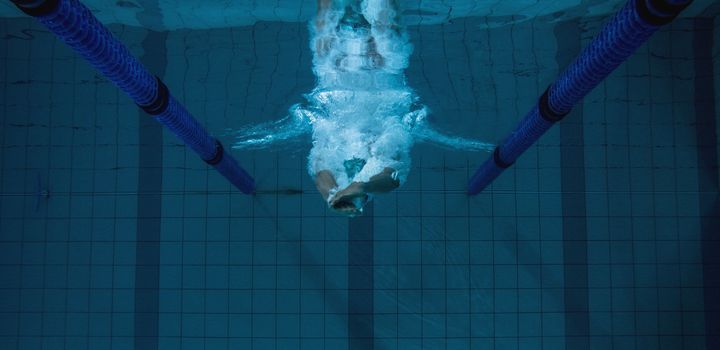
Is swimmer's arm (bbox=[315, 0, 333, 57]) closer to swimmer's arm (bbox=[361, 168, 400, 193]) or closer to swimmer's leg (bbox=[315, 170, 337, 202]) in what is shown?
swimmer's leg (bbox=[315, 170, 337, 202])

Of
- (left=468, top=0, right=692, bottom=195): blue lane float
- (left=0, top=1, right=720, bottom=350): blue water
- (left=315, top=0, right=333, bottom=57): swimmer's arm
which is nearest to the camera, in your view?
(left=468, top=0, right=692, bottom=195): blue lane float

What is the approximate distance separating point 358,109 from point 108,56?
9.54ft

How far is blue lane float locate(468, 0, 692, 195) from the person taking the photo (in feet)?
5.60

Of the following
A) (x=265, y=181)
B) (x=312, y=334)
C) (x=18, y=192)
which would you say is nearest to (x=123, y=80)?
(x=265, y=181)

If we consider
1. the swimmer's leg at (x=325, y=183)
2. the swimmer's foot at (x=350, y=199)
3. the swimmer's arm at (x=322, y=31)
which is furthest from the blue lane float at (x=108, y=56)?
the swimmer's arm at (x=322, y=31)

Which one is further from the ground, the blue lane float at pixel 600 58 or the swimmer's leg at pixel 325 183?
the blue lane float at pixel 600 58

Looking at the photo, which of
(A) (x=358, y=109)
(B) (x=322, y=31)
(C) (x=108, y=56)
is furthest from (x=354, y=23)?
(C) (x=108, y=56)

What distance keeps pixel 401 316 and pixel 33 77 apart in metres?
5.28

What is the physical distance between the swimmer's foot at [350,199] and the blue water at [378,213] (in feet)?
7.96

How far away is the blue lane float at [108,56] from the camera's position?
5.66 ft

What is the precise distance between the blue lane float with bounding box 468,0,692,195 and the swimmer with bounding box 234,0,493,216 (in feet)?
3.36

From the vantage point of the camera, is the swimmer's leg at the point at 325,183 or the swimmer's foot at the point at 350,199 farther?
the swimmer's leg at the point at 325,183

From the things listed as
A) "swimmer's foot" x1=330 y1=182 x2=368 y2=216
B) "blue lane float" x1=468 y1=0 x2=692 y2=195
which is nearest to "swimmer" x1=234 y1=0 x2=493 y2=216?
"swimmer's foot" x1=330 y1=182 x2=368 y2=216

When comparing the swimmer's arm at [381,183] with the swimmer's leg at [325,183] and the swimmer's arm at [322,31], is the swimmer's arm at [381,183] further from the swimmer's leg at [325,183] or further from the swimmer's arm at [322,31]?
the swimmer's arm at [322,31]
